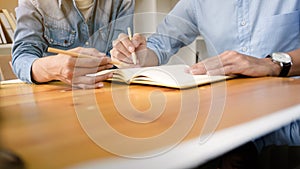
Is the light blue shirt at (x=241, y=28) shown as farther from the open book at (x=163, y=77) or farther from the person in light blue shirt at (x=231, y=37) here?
the open book at (x=163, y=77)

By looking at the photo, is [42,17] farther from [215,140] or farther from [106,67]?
[215,140]

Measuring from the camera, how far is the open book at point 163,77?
0.69 meters

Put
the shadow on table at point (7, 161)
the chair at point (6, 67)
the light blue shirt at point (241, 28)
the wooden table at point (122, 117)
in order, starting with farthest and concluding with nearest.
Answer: the chair at point (6, 67)
the light blue shirt at point (241, 28)
the wooden table at point (122, 117)
the shadow on table at point (7, 161)

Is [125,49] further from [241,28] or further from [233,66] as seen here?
[241,28]

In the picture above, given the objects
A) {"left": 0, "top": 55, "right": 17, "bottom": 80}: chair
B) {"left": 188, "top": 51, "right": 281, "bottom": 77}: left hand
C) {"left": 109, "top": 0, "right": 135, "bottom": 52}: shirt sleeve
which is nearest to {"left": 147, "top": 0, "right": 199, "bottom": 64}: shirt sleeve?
{"left": 109, "top": 0, "right": 135, "bottom": 52}: shirt sleeve

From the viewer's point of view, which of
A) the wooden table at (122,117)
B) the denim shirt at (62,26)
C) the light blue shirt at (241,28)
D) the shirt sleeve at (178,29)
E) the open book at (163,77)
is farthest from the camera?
the shirt sleeve at (178,29)

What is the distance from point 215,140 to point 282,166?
46 centimetres

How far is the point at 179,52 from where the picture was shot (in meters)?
1.22

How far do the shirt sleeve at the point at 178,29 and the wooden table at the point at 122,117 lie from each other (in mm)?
576

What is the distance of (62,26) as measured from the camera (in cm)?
114

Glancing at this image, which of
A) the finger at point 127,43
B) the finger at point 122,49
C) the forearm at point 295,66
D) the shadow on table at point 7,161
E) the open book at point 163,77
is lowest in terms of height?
the forearm at point 295,66

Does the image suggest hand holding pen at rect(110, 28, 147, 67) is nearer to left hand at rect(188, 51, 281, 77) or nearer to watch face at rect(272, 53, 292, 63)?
left hand at rect(188, 51, 281, 77)

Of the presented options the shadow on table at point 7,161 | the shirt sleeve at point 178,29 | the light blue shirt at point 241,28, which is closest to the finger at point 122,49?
the light blue shirt at point 241,28

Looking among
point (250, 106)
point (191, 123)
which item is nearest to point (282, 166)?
point (250, 106)
